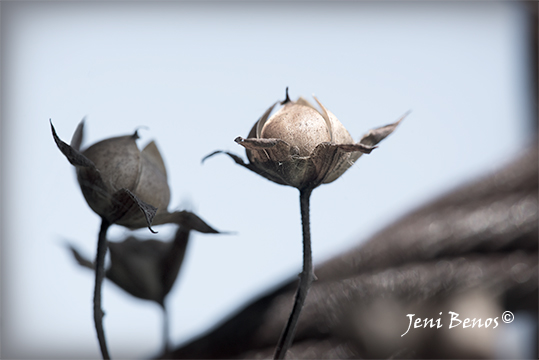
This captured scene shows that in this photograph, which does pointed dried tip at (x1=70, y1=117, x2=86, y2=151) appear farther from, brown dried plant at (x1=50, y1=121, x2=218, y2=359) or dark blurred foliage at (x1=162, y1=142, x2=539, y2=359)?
dark blurred foliage at (x1=162, y1=142, x2=539, y2=359)

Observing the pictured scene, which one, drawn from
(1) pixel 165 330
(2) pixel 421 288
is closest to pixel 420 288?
(2) pixel 421 288

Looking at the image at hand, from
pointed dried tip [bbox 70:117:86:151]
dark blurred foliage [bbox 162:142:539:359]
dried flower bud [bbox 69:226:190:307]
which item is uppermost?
pointed dried tip [bbox 70:117:86:151]

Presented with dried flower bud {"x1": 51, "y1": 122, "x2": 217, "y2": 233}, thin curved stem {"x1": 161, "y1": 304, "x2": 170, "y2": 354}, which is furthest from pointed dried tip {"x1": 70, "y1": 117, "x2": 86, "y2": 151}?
thin curved stem {"x1": 161, "y1": 304, "x2": 170, "y2": 354}

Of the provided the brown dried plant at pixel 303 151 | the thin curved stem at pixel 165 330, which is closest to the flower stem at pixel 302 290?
the brown dried plant at pixel 303 151

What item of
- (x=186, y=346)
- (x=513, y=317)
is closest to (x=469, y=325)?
(x=513, y=317)

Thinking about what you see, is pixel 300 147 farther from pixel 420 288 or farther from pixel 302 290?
pixel 420 288

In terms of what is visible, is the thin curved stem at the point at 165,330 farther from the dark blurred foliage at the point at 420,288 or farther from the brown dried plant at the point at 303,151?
the brown dried plant at the point at 303,151
